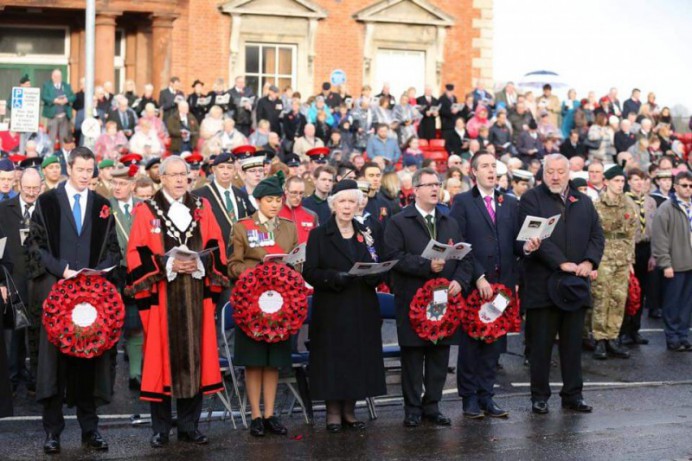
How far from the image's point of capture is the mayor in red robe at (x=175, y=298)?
1055cm

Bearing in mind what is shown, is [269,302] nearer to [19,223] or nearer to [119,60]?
[19,223]

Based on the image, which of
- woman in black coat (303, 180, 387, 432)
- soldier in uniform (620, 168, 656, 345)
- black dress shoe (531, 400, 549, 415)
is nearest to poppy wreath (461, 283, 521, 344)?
black dress shoe (531, 400, 549, 415)

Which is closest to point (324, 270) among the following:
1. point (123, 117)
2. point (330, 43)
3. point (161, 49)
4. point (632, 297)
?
point (632, 297)

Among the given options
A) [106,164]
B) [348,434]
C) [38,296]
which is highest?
[106,164]

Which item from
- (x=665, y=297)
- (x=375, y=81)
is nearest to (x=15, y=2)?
(x=375, y=81)

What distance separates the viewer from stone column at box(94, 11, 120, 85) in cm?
3378

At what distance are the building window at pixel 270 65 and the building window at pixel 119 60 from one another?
3.35 m

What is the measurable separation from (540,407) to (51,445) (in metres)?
4.38

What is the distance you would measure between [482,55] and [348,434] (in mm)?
29163

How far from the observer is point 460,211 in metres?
12.3

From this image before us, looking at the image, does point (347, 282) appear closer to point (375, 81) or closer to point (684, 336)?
point (684, 336)

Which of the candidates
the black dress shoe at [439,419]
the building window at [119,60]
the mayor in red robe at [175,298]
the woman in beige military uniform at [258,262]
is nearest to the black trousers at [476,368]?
the black dress shoe at [439,419]

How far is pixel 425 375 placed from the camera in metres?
11.7

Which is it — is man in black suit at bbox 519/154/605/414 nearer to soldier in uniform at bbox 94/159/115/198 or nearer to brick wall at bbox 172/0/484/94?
soldier in uniform at bbox 94/159/115/198
